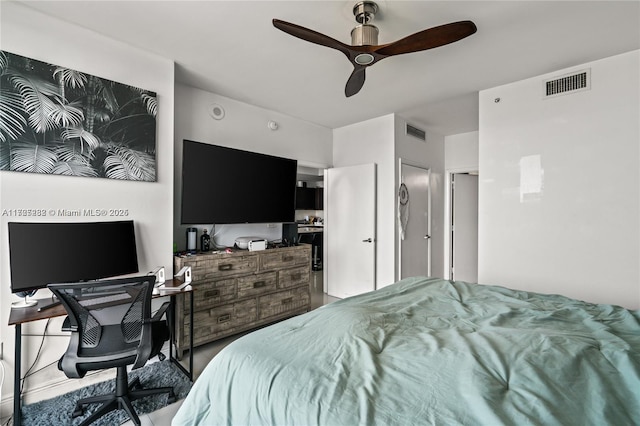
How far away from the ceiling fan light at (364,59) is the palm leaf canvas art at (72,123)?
1.76 metres

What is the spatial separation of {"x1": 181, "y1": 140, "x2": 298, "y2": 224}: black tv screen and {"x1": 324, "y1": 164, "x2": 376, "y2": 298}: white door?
107cm

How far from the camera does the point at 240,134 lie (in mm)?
3514

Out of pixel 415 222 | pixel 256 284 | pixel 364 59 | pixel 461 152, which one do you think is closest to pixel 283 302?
pixel 256 284

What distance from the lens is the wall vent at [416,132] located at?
4.23 meters

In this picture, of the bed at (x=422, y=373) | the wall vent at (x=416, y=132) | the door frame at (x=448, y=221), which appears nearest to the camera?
the bed at (x=422, y=373)

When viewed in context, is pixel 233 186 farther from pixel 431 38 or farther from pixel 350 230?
pixel 431 38

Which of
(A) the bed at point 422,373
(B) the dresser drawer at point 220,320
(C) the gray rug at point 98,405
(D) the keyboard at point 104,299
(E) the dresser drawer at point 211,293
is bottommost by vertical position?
(C) the gray rug at point 98,405

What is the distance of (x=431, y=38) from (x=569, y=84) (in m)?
1.88

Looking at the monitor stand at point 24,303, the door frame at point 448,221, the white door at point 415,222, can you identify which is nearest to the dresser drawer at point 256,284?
the monitor stand at point 24,303

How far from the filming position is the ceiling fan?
5.47 feet

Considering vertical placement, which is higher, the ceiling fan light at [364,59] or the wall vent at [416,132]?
the wall vent at [416,132]

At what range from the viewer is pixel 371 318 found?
55.3 inches

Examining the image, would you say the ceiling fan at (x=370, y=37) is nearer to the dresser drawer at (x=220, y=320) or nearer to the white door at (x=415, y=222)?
the white door at (x=415, y=222)

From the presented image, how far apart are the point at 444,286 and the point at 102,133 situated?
2825 millimetres
